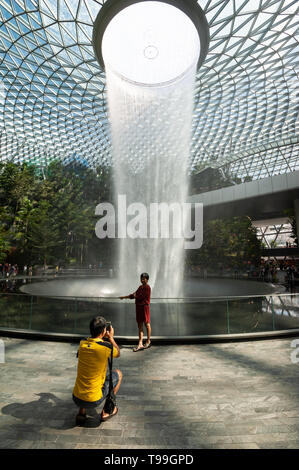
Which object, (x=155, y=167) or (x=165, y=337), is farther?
(x=155, y=167)

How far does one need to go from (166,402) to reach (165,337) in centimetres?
310

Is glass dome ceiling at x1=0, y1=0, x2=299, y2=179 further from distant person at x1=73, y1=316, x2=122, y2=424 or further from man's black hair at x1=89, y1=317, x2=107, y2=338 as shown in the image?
distant person at x1=73, y1=316, x2=122, y2=424

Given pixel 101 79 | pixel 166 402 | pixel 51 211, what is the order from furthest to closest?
pixel 51 211 → pixel 101 79 → pixel 166 402

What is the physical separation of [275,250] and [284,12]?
67.8 m

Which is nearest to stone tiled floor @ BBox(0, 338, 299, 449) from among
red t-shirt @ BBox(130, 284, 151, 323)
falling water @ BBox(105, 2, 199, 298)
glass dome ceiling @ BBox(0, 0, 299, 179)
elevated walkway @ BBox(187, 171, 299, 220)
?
red t-shirt @ BBox(130, 284, 151, 323)

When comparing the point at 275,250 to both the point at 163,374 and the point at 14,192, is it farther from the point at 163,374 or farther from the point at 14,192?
the point at 163,374

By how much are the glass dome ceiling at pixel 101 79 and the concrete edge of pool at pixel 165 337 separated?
21598mm

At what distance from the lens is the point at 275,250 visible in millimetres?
75438

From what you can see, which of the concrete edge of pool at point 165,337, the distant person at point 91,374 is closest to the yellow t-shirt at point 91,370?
the distant person at point 91,374

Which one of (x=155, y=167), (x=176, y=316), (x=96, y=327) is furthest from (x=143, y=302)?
(x=155, y=167)

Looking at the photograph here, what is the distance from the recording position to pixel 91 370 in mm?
3271

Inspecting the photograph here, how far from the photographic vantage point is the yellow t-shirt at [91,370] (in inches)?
129

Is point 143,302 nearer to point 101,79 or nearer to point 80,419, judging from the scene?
point 80,419
